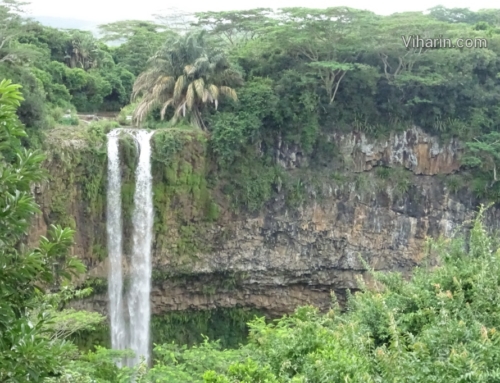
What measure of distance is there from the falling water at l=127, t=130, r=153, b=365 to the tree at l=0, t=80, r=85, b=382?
34.9ft

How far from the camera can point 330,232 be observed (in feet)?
49.4

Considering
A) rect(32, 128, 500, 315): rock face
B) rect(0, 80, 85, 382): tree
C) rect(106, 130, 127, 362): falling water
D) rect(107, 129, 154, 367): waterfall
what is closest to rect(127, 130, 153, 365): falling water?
rect(107, 129, 154, 367): waterfall

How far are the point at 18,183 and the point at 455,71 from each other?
1487 cm

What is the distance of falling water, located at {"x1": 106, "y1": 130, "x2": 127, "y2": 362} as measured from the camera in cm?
1290

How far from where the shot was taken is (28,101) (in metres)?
11.3

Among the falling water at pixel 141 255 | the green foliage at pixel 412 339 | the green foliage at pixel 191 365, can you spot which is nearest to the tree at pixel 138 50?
the falling water at pixel 141 255

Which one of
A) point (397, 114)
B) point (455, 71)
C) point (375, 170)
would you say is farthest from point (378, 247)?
point (455, 71)

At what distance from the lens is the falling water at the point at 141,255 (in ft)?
43.3

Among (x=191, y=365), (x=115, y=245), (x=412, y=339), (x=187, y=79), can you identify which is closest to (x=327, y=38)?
(x=187, y=79)

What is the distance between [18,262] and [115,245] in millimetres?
11150

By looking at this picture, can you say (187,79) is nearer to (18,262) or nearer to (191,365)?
(191,365)

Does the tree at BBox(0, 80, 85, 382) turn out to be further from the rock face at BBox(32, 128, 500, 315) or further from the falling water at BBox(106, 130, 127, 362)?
the rock face at BBox(32, 128, 500, 315)

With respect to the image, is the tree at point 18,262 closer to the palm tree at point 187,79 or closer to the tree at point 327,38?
the palm tree at point 187,79

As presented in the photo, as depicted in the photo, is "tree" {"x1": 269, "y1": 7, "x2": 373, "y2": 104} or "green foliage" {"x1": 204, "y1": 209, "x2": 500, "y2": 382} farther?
"tree" {"x1": 269, "y1": 7, "x2": 373, "y2": 104}
